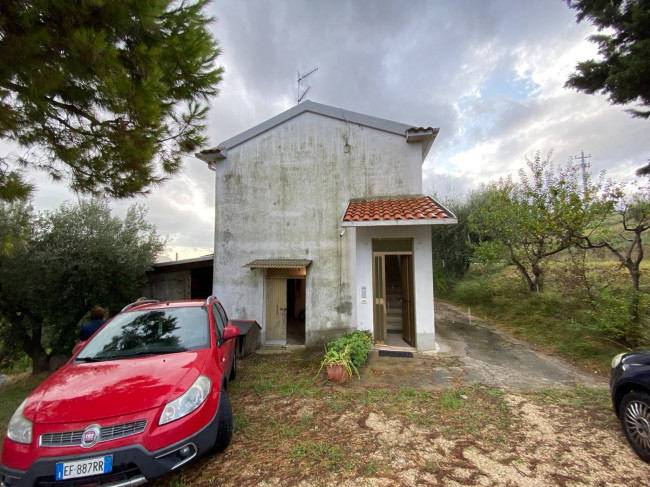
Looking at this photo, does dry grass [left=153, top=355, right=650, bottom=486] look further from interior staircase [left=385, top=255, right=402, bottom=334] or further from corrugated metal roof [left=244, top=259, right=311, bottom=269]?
interior staircase [left=385, top=255, right=402, bottom=334]

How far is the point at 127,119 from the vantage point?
3.76 metres

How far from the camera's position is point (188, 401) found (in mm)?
2627

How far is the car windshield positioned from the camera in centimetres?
336

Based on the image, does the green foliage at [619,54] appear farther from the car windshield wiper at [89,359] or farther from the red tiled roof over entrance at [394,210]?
the car windshield wiper at [89,359]

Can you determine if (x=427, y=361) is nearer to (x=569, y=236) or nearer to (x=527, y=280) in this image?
(x=569, y=236)

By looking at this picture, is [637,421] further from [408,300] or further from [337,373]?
[408,300]

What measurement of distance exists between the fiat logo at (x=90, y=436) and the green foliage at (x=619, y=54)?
10.5 meters

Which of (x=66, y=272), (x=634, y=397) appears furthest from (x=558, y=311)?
(x=66, y=272)

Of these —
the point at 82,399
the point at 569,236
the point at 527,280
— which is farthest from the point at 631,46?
the point at 82,399

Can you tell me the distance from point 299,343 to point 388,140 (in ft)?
21.9

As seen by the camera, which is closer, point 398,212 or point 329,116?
point 398,212

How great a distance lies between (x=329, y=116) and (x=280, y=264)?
4.58 m

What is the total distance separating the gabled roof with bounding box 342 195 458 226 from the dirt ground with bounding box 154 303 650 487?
321cm

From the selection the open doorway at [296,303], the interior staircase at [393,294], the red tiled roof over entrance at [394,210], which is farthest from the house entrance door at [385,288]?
the open doorway at [296,303]
